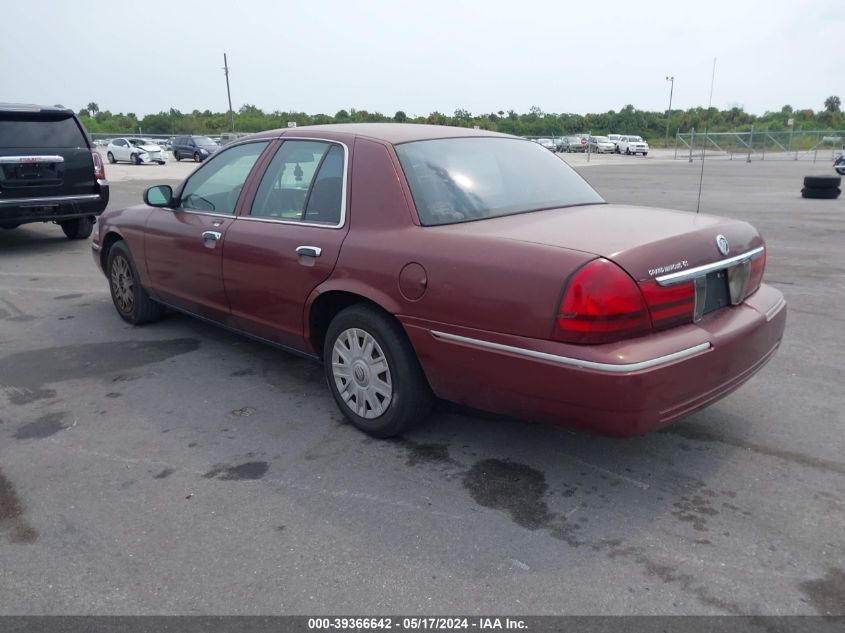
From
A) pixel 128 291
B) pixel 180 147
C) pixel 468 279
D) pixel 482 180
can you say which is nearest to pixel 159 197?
pixel 128 291

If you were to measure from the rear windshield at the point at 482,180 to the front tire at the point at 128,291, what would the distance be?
3.07m

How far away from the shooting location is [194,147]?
38438mm

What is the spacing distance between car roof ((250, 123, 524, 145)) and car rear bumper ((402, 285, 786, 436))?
1.20 metres

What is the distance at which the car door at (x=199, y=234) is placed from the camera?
15.7 feet

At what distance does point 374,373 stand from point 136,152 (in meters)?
35.3

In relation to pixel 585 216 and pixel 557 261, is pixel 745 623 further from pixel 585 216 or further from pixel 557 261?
pixel 585 216

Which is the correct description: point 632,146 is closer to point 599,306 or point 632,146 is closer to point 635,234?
point 635,234

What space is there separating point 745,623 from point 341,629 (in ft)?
4.48

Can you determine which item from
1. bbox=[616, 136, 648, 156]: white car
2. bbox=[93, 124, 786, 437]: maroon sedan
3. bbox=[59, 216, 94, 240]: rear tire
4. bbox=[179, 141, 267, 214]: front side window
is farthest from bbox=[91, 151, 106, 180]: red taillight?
bbox=[616, 136, 648, 156]: white car

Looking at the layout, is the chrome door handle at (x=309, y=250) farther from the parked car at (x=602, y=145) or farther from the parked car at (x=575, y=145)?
the parked car at (x=575, y=145)

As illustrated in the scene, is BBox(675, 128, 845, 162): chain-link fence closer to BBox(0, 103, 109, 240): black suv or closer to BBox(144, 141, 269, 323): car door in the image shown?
BBox(0, 103, 109, 240): black suv

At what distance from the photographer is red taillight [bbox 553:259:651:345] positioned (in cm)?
290

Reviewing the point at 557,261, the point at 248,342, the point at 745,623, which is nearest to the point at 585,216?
the point at 557,261

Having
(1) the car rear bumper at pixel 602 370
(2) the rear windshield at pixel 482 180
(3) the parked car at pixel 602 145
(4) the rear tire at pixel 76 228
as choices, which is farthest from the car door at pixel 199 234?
(3) the parked car at pixel 602 145
